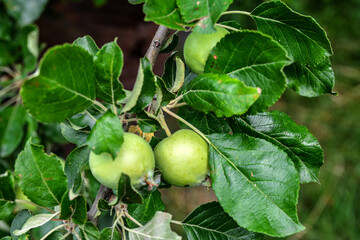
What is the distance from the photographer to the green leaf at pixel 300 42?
562 millimetres

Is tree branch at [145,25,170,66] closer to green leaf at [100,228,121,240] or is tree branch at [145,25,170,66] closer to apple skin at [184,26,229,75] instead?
apple skin at [184,26,229,75]

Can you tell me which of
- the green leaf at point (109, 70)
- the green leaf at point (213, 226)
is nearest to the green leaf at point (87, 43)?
the green leaf at point (109, 70)

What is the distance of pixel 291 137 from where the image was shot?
23.8 inches

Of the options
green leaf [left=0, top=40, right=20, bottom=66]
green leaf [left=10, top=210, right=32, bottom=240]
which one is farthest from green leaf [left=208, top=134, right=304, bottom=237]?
green leaf [left=0, top=40, right=20, bottom=66]

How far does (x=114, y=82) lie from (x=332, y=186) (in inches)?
73.5

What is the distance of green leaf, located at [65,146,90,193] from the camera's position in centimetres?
58

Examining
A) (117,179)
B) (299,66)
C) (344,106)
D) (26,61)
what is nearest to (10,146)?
(26,61)

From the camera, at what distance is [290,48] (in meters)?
0.58

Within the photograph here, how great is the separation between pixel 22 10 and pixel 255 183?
1.12m

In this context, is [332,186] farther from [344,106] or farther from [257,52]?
[257,52]

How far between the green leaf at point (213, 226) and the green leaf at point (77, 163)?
212 millimetres

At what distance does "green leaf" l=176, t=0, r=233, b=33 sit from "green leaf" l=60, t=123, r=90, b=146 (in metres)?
0.27

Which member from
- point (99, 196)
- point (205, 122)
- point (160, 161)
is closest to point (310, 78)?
point (205, 122)

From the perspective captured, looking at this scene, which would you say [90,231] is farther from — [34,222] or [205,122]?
[205,122]
